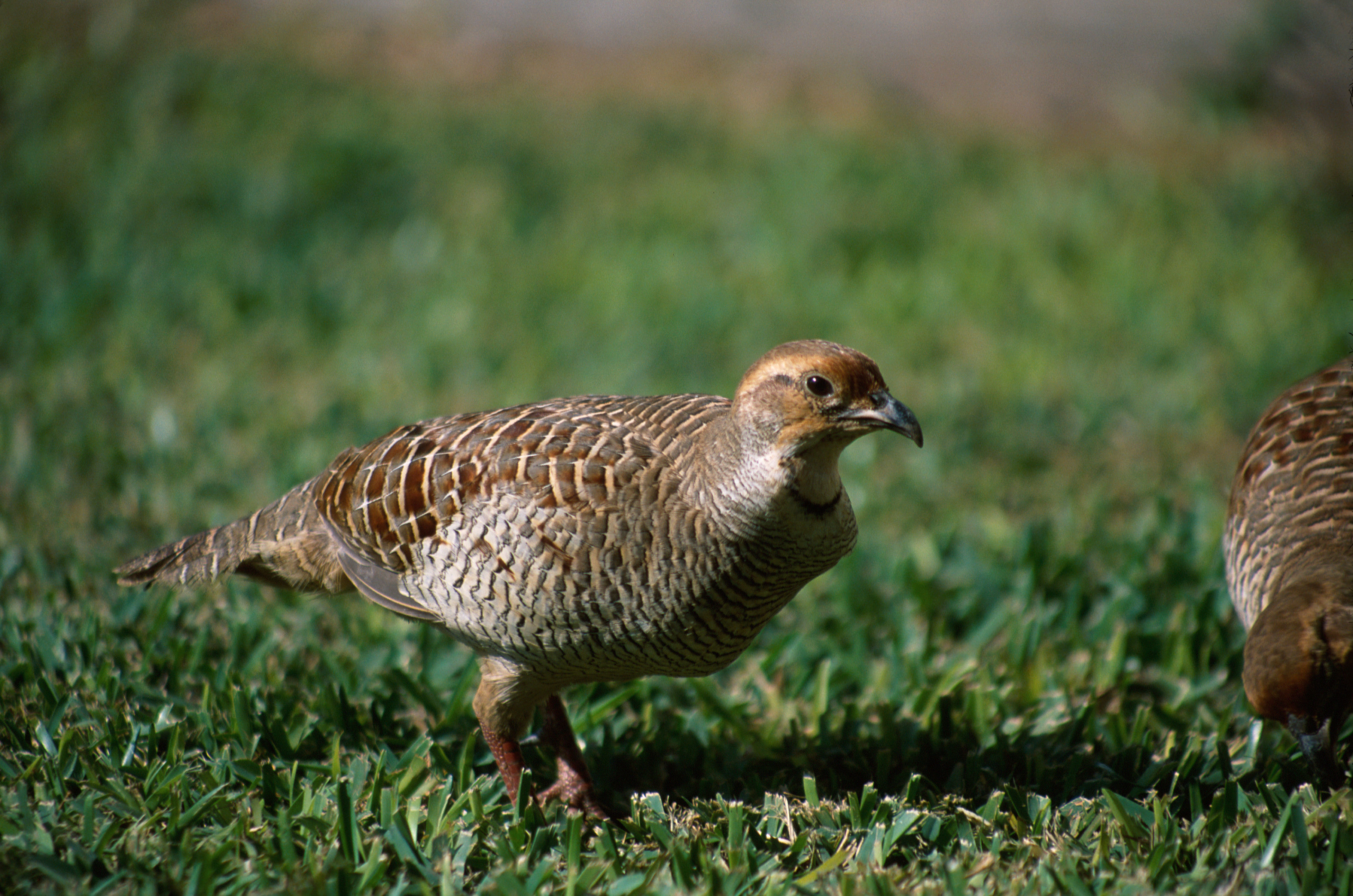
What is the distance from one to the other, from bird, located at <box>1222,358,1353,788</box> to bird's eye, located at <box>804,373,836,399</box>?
4.31ft

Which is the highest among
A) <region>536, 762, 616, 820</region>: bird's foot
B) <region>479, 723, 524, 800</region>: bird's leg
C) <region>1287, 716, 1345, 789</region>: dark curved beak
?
<region>1287, 716, 1345, 789</region>: dark curved beak

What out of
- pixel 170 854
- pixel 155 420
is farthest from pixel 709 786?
pixel 155 420

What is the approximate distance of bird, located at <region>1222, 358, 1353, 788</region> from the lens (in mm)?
2861

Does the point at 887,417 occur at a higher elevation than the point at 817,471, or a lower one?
higher

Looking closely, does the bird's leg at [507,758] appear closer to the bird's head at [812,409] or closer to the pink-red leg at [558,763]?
the pink-red leg at [558,763]

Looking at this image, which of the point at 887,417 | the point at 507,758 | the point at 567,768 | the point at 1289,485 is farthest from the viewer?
the point at 1289,485

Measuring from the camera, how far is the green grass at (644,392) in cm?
301

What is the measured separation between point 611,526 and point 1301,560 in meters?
1.96

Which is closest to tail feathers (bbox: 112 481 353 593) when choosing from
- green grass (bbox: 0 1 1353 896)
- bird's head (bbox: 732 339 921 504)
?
green grass (bbox: 0 1 1353 896)

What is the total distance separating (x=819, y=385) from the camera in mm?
2746

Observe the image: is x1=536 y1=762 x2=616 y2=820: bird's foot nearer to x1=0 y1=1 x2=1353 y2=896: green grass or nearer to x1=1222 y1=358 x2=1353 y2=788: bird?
x1=0 y1=1 x2=1353 y2=896: green grass

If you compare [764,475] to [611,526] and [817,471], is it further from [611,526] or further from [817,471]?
[611,526]

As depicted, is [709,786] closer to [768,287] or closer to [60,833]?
[60,833]

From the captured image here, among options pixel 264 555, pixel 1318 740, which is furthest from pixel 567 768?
pixel 1318 740
